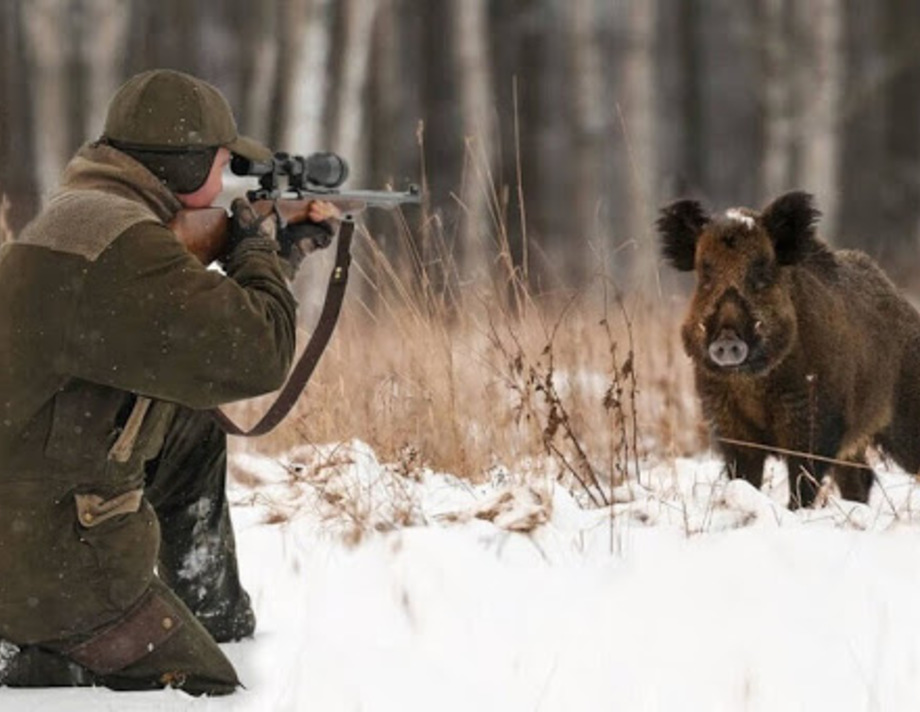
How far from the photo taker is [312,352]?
171 inches

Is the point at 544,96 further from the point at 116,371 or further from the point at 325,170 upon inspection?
the point at 116,371

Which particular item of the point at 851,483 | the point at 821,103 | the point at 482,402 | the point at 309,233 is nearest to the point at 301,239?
the point at 309,233

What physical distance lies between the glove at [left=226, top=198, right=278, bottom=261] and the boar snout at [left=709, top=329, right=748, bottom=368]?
6.59 feet

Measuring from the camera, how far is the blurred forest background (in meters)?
18.7

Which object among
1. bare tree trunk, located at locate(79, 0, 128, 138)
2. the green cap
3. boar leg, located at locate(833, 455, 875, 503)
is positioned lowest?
boar leg, located at locate(833, 455, 875, 503)

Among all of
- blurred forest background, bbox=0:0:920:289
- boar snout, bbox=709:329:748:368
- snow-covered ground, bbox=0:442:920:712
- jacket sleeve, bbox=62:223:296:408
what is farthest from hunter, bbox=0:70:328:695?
blurred forest background, bbox=0:0:920:289

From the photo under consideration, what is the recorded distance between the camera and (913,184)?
30.0m

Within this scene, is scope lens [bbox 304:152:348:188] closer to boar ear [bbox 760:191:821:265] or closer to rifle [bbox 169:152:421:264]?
rifle [bbox 169:152:421:264]

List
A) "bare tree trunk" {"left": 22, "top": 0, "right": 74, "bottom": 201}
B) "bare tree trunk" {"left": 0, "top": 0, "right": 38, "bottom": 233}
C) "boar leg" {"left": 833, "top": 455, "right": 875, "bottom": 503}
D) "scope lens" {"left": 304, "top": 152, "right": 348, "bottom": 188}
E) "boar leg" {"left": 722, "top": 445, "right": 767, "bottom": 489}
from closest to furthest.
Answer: "scope lens" {"left": 304, "top": 152, "right": 348, "bottom": 188}, "boar leg" {"left": 722, "top": 445, "right": 767, "bottom": 489}, "boar leg" {"left": 833, "top": 455, "right": 875, "bottom": 503}, "bare tree trunk" {"left": 22, "top": 0, "right": 74, "bottom": 201}, "bare tree trunk" {"left": 0, "top": 0, "right": 38, "bottom": 233}

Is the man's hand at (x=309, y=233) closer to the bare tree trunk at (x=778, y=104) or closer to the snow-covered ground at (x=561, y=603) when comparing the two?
the snow-covered ground at (x=561, y=603)

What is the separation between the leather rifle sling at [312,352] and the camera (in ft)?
14.0

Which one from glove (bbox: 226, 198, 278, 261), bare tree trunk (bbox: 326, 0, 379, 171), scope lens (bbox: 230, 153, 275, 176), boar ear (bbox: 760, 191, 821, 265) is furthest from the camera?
bare tree trunk (bbox: 326, 0, 379, 171)

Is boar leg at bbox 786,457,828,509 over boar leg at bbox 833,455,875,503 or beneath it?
over

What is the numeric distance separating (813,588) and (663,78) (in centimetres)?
3193
